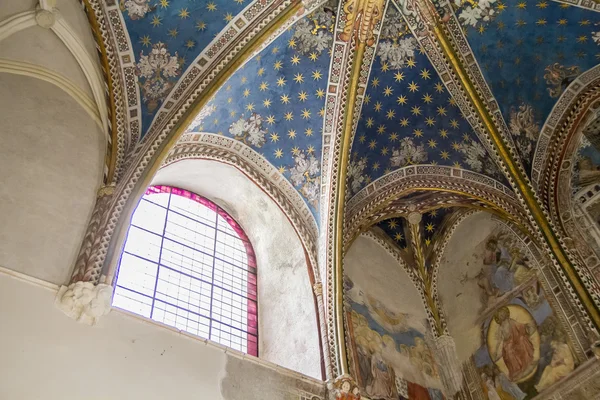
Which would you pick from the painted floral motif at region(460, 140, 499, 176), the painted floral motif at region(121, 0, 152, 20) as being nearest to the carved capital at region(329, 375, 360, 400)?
the painted floral motif at region(460, 140, 499, 176)

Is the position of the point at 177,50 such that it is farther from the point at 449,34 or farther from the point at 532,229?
the point at 532,229

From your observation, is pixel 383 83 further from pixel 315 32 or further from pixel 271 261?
pixel 271 261

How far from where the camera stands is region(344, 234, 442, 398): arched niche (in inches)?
430

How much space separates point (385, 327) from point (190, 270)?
375 cm

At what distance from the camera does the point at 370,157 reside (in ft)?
40.6

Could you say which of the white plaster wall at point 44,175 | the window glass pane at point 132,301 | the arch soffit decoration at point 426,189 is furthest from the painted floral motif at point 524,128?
the white plaster wall at point 44,175

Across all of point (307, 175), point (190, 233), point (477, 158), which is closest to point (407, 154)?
point (477, 158)

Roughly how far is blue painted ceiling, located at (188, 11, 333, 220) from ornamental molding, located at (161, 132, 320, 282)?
0.40 ft

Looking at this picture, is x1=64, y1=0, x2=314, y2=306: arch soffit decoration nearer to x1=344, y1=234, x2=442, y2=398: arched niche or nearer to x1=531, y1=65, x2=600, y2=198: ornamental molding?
x1=344, y1=234, x2=442, y2=398: arched niche

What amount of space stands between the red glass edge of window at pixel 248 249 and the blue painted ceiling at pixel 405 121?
226 cm

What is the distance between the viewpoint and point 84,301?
7.75m

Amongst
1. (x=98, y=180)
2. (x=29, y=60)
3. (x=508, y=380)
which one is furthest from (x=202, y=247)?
(x=508, y=380)

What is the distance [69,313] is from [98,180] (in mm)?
2279

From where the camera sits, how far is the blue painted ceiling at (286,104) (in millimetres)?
11125
